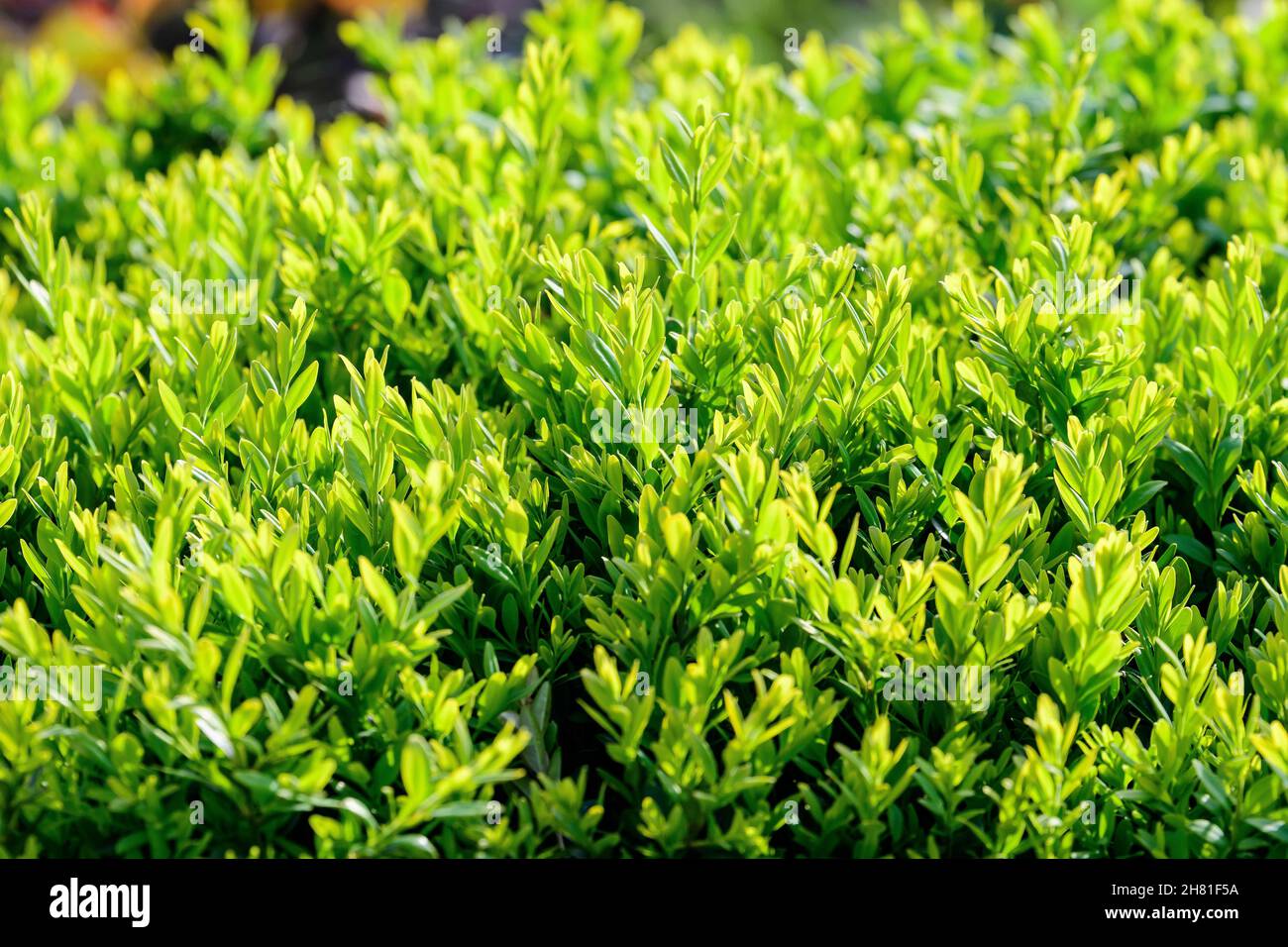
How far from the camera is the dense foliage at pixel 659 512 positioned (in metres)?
2.21

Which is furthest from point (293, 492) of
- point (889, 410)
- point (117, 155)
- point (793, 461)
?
point (117, 155)

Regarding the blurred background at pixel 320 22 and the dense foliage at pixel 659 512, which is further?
the blurred background at pixel 320 22

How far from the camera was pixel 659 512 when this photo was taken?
7.89 ft

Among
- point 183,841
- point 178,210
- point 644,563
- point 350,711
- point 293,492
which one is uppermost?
point 178,210

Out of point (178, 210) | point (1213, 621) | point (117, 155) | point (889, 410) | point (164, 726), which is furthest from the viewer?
point (117, 155)

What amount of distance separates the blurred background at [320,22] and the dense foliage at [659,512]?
4251mm

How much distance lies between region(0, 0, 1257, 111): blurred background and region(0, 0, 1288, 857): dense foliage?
4.25 metres

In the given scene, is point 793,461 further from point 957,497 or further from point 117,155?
point 117,155

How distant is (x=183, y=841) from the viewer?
2186mm

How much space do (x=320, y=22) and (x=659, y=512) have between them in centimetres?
677

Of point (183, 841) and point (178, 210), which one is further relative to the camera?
point (178, 210)

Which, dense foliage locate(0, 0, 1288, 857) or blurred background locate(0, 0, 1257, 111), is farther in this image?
blurred background locate(0, 0, 1257, 111)

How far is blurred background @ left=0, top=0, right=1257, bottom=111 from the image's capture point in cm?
786
